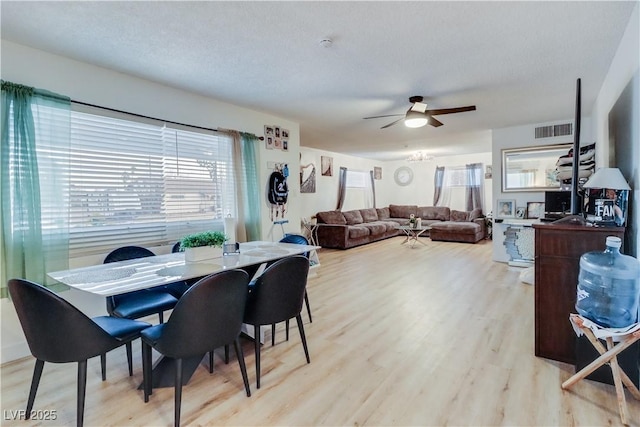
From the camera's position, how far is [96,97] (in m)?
2.88

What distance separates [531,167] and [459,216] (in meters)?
3.72

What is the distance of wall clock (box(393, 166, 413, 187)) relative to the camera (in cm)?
1038

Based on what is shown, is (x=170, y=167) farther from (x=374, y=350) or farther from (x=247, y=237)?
(x=374, y=350)

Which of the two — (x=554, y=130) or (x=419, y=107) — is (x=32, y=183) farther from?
(x=554, y=130)

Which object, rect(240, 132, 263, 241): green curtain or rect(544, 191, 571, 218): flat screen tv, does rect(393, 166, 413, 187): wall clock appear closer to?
rect(544, 191, 571, 218): flat screen tv

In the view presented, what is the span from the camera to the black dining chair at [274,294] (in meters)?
2.06

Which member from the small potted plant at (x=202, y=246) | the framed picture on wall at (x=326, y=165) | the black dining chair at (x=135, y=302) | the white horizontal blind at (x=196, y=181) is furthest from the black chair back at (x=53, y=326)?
the framed picture on wall at (x=326, y=165)

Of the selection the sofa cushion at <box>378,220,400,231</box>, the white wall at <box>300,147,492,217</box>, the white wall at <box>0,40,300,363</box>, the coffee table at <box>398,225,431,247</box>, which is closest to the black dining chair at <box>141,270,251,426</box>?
the white wall at <box>0,40,300,363</box>

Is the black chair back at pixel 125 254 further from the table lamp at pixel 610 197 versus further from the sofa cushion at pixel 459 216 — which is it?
the sofa cushion at pixel 459 216

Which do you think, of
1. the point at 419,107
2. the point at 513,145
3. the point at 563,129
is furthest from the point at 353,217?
the point at 419,107

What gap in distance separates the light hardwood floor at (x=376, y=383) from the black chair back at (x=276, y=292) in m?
0.43

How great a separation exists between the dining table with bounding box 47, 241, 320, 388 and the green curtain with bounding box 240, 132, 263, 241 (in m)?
1.31

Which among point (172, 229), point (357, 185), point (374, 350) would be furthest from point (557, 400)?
point (357, 185)

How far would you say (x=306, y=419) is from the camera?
174 cm
